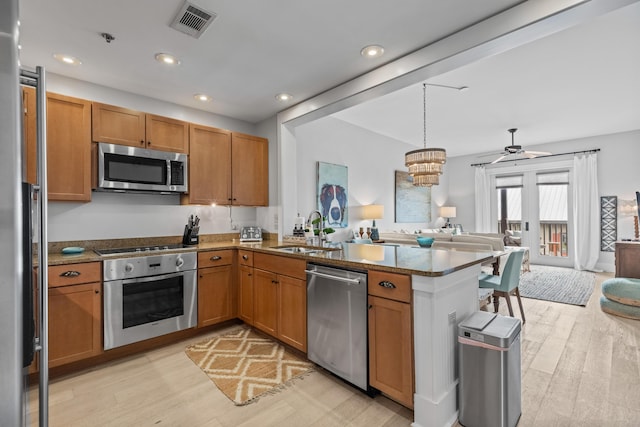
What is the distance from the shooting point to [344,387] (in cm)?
222

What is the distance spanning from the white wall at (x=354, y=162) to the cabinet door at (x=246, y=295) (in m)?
0.90

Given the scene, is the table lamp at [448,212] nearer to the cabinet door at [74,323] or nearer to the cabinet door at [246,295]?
the cabinet door at [246,295]

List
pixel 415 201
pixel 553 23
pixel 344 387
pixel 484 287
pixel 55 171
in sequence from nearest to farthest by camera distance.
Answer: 1. pixel 553 23
2. pixel 344 387
3. pixel 55 171
4. pixel 484 287
5. pixel 415 201

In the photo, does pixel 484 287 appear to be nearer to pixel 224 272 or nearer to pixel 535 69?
pixel 535 69

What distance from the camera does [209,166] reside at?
142 inches

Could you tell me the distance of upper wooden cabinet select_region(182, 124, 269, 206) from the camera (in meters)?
3.51

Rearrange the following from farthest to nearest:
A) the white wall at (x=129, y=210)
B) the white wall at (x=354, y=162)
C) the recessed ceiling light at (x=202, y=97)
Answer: the white wall at (x=354, y=162) → the recessed ceiling light at (x=202, y=97) → the white wall at (x=129, y=210)

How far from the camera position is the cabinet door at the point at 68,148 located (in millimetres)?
2652

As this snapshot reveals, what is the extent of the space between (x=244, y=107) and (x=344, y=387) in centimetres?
333

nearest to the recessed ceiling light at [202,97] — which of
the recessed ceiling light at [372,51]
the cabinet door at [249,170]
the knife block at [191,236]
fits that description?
the cabinet door at [249,170]

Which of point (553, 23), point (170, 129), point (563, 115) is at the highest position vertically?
point (563, 115)

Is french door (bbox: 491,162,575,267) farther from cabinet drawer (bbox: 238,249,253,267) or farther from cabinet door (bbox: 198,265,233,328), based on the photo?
cabinet door (bbox: 198,265,233,328)

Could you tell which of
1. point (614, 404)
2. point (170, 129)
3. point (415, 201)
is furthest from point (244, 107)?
point (415, 201)

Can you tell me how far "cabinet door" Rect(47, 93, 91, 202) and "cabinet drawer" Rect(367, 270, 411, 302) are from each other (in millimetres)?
2737
